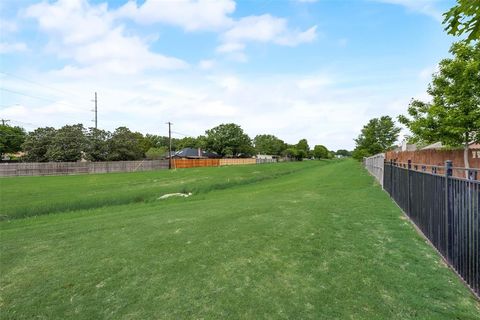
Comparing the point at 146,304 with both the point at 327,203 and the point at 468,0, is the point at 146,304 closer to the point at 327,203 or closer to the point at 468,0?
the point at 468,0

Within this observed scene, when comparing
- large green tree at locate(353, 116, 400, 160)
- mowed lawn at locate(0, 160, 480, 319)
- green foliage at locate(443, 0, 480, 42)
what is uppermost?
large green tree at locate(353, 116, 400, 160)

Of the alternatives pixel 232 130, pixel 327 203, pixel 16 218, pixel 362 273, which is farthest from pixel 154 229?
pixel 232 130

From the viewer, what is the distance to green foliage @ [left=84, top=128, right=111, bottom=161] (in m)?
47.4

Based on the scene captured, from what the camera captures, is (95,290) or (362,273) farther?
(362,273)

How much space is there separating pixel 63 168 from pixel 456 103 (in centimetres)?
3988

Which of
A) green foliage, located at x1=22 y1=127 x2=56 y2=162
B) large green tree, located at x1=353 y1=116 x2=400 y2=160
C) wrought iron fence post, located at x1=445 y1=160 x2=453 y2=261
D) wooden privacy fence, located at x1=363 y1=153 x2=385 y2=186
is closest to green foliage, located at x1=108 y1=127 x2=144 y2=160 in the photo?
green foliage, located at x1=22 y1=127 x2=56 y2=162

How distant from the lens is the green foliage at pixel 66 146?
1780 inches

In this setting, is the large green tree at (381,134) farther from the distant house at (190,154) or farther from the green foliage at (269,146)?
the green foliage at (269,146)

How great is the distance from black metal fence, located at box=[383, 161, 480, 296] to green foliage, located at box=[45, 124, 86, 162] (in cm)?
4969

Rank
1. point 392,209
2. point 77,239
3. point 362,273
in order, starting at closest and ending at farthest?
point 362,273, point 77,239, point 392,209

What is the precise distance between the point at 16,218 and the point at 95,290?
35.8 ft

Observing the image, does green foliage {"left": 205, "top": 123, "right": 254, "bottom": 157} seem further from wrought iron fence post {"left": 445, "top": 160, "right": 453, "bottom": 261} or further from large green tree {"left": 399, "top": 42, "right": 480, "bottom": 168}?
wrought iron fence post {"left": 445, "top": 160, "right": 453, "bottom": 261}

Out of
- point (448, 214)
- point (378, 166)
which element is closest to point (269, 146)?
point (378, 166)

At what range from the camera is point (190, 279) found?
384 centimetres
